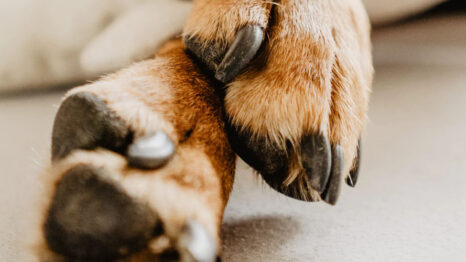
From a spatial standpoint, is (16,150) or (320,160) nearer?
(320,160)

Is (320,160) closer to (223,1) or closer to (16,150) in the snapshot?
(223,1)

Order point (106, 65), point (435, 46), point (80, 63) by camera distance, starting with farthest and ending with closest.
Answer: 1. point (435, 46)
2. point (80, 63)
3. point (106, 65)

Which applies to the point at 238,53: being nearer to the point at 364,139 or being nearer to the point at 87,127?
the point at 87,127

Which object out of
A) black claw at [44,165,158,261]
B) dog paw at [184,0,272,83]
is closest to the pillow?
dog paw at [184,0,272,83]

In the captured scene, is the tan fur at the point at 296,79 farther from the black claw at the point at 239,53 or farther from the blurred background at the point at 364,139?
the blurred background at the point at 364,139

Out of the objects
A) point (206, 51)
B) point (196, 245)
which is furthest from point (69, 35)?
point (196, 245)

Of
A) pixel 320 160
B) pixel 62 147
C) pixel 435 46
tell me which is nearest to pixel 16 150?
pixel 62 147

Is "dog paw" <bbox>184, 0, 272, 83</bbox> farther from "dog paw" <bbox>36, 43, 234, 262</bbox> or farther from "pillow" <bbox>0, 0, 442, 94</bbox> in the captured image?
"pillow" <bbox>0, 0, 442, 94</bbox>

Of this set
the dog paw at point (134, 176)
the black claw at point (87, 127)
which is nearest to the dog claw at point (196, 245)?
the dog paw at point (134, 176)
